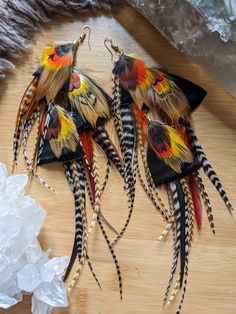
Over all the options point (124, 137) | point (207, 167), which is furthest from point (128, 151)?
point (207, 167)

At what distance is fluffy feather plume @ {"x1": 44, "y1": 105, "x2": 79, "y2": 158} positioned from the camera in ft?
3.09

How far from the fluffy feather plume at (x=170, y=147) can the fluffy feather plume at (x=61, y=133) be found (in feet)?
0.43

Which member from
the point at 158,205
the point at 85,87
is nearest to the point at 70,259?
the point at 158,205

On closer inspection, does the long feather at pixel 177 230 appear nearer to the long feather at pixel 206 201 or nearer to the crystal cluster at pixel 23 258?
the long feather at pixel 206 201

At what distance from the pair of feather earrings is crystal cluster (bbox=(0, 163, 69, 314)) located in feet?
0.15

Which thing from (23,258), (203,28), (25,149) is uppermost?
(203,28)

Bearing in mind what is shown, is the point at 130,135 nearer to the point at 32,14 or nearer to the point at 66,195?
the point at 66,195

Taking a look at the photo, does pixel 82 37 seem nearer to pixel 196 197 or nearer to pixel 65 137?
pixel 65 137

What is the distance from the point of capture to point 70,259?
938 millimetres

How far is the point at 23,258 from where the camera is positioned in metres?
A: 0.91

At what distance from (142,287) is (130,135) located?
25cm

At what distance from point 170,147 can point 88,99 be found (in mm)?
157

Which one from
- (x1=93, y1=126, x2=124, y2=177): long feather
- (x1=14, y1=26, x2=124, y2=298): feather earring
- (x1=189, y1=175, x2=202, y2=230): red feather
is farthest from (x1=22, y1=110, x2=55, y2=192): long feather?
(x1=189, y1=175, x2=202, y2=230): red feather

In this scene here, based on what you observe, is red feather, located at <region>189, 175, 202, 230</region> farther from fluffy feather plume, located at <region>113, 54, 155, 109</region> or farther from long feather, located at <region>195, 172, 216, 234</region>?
fluffy feather plume, located at <region>113, 54, 155, 109</region>
